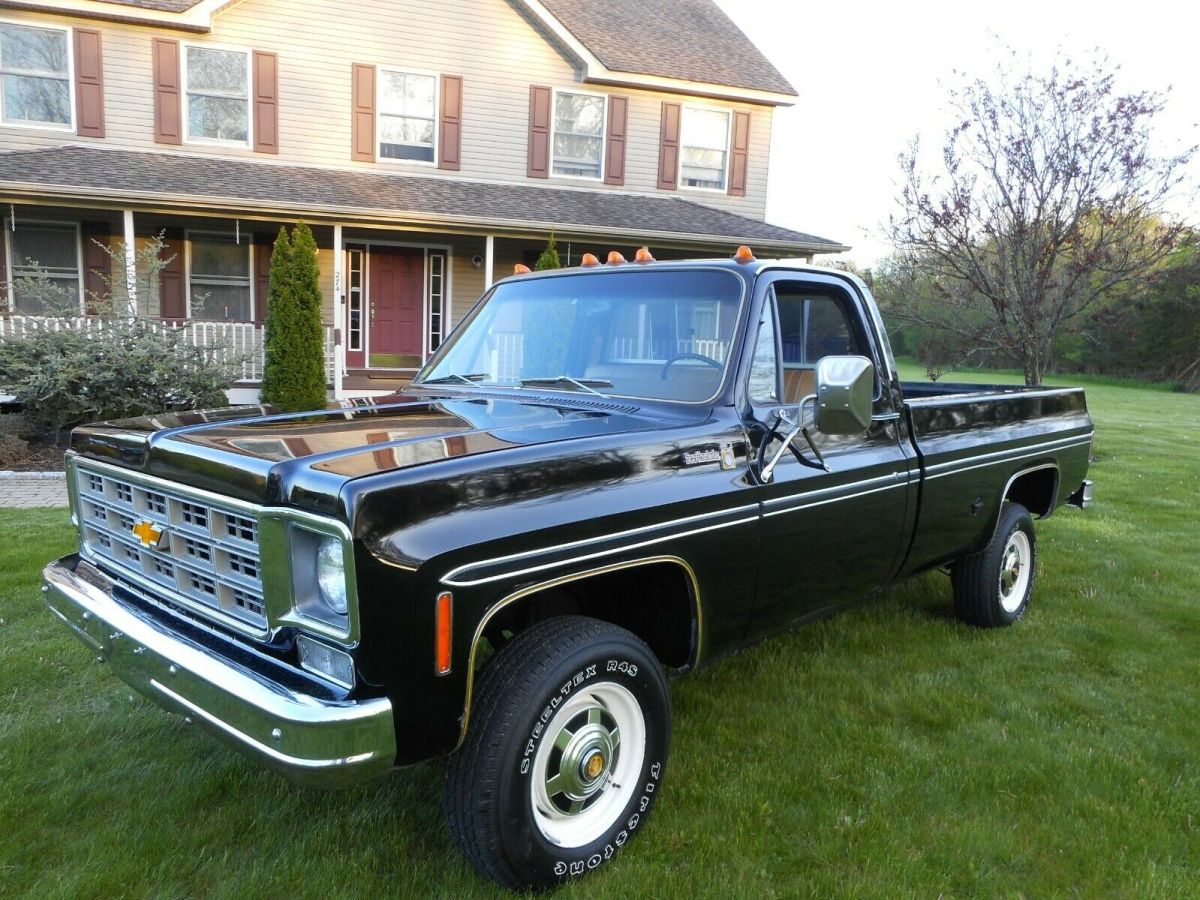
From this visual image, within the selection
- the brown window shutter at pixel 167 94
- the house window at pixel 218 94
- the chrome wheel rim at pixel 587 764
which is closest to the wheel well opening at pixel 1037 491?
the chrome wheel rim at pixel 587 764

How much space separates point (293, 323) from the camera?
12.1 meters

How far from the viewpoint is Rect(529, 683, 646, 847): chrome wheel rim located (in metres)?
2.55

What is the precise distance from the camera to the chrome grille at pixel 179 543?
240 centimetres

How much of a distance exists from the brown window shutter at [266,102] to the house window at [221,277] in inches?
64.9

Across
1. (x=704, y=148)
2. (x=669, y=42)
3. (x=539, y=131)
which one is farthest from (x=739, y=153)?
(x=539, y=131)

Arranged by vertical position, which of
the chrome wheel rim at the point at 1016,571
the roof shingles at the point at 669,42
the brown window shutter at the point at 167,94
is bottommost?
the chrome wheel rim at the point at 1016,571

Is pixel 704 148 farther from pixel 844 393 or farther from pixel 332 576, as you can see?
pixel 332 576

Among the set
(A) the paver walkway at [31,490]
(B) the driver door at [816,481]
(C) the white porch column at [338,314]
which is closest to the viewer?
(B) the driver door at [816,481]

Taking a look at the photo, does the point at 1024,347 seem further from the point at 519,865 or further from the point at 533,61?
the point at 519,865

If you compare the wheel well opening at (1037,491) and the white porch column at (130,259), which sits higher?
the white porch column at (130,259)

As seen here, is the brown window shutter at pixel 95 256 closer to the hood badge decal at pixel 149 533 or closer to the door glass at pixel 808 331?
the hood badge decal at pixel 149 533

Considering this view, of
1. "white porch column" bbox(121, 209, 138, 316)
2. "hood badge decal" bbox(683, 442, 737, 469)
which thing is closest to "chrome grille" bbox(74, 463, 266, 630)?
"hood badge decal" bbox(683, 442, 737, 469)

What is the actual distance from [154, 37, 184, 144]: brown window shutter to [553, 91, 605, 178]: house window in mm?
6275

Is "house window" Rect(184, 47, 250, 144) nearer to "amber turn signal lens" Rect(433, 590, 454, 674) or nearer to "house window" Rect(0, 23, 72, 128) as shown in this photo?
"house window" Rect(0, 23, 72, 128)
